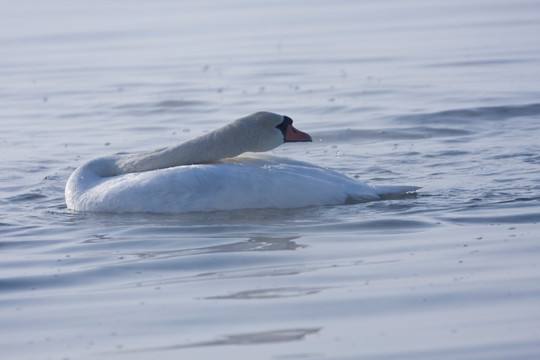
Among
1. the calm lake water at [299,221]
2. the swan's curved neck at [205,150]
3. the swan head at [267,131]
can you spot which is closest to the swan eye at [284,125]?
the swan head at [267,131]

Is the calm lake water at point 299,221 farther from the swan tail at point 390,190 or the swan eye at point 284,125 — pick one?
the swan eye at point 284,125

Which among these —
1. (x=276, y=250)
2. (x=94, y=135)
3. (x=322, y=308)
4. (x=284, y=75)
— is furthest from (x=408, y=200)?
(x=284, y=75)

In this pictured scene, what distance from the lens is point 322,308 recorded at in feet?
17.8

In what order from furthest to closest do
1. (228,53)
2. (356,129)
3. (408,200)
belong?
(228,53) < (356,129) < (408,200)

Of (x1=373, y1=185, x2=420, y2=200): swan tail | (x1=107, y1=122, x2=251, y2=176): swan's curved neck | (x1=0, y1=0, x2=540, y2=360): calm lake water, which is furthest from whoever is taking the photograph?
(x1=107, y1=122, x2=251, y2=176): swan's curved neck

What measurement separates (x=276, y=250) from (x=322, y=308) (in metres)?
1.48

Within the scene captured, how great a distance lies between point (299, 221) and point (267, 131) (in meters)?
1.18

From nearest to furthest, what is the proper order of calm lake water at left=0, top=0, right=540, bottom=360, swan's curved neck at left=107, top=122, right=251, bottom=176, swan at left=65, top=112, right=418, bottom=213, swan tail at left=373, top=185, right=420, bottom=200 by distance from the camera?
1. calm lake water at left=0, top=0, right=540, bottom=360
2. swan at left=65, top=112, right=418, bottom=213
3. swan tail at left=373, top=185, right=420, bottom=200
4. swan's curved neck at left=107, top=122, right=251, bottom=176

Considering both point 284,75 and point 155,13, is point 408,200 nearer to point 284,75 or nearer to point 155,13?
point 284,75

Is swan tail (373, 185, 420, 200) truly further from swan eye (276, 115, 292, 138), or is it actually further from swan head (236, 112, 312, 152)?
swan eye (276, 115, 292, 138)

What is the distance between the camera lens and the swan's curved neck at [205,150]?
873cm

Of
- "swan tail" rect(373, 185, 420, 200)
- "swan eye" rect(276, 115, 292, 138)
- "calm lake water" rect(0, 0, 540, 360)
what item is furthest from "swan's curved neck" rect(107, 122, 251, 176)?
"swan tail" rect(373, 185, 420, 200)

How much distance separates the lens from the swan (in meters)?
8.14

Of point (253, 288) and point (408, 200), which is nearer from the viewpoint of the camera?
point (253, 288)
